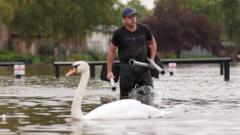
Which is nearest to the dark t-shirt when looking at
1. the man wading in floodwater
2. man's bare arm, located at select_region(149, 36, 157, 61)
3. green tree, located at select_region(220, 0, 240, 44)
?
the man wading in floodwater

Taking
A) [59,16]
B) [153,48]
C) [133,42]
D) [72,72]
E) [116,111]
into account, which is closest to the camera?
[116,111]

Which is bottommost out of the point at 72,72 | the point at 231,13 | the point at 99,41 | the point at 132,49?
the point at 72,72

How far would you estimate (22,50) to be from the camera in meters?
103

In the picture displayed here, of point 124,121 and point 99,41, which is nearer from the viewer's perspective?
point 124,121

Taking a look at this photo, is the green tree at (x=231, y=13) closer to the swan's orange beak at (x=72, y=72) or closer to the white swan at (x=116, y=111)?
the swan's orange beak at (x=72, y=72)

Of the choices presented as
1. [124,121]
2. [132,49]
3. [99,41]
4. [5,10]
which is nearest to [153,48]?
[132,49]

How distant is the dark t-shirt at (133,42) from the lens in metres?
16.2

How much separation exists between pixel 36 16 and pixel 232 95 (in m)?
57.4

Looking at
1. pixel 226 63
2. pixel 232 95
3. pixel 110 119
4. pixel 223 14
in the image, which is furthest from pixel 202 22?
pixel 110 119

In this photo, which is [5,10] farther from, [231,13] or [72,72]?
[231,13]

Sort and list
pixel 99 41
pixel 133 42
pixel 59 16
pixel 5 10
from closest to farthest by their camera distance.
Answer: pixel 133 42, pixel 5 10, pixel 59 16, pixel 99 41

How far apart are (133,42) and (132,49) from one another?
16cm

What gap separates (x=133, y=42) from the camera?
53.2ft

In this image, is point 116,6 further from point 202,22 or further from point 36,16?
point 202,22
